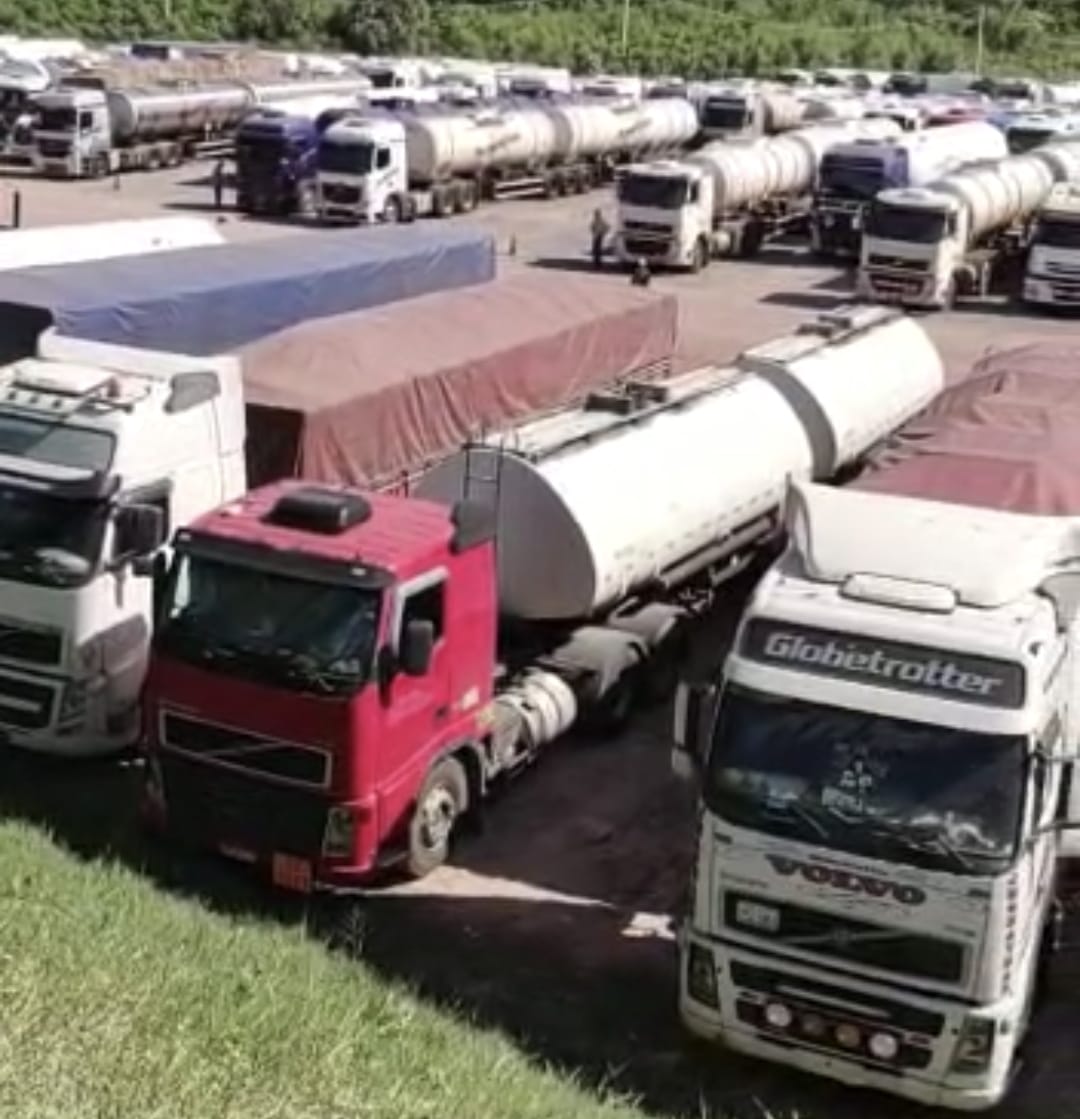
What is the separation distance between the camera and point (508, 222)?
43.4 meters

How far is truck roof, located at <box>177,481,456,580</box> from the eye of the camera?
11086mm

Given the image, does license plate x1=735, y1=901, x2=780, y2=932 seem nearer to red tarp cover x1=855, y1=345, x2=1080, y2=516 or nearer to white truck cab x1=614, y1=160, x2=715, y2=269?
red tarp cover x1=855, y1=345, x2=1080, y2=516

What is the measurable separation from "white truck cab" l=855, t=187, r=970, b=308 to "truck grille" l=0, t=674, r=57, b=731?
79.9ft

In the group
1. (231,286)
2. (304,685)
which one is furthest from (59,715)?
(231,286)

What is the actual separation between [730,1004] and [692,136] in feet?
154

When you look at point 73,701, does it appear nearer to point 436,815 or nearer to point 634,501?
point 436,815

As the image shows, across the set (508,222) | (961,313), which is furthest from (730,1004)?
(508,222)

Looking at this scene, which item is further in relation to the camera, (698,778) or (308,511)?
(308,511)

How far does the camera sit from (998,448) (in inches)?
527

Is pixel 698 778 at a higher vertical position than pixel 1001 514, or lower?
lower

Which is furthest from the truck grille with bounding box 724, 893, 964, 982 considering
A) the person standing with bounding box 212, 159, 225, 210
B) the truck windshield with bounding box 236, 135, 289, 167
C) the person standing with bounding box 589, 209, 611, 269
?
the person standing with bounding box 212, 159, 225, 210

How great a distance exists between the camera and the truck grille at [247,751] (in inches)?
431

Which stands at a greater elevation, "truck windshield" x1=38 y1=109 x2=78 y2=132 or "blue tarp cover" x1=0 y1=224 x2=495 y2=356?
"blue tarp cover" x1=0 y1=224 x2=495 y2=356

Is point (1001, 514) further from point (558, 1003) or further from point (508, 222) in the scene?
point (508, 222)
